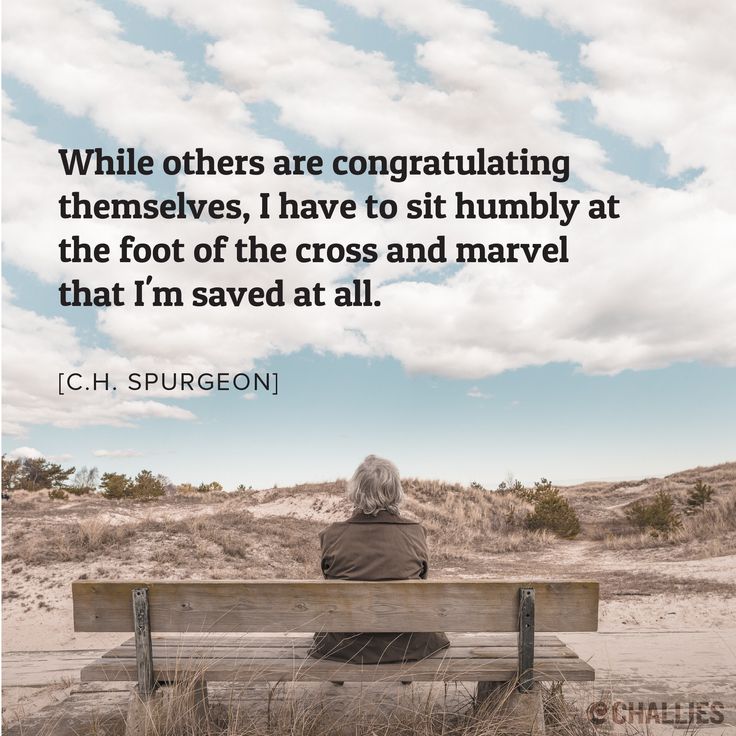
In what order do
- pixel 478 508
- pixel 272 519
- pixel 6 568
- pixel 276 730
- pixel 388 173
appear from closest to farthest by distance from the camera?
pixel 276 730, pixel 388 173, pixel 6 568, pixel 272 519, pixel 478 508

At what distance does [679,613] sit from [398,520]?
23.4 feet

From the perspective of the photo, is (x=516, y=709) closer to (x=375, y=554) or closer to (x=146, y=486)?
(x=375, y=554)

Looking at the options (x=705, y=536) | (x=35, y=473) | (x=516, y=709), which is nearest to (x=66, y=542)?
(x=516, y=709)

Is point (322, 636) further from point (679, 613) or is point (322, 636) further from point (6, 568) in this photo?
point (6, 568)

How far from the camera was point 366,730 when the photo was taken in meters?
3.55

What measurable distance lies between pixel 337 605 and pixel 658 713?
95.4 inches

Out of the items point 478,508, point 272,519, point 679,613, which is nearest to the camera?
point 679,613

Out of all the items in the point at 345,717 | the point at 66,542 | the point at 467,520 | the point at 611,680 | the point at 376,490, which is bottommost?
the point at 467,520

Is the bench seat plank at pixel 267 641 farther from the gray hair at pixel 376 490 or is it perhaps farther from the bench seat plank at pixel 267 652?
the gray hair at pixel 376 490

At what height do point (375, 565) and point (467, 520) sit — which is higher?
point (375, 565)

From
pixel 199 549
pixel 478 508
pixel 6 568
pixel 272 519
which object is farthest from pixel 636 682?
pixel 478 508

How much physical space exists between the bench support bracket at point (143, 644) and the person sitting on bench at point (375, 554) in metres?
0.86

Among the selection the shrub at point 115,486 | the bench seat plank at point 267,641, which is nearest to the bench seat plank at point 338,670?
the bench seat plank at point 267,641

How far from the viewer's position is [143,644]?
3.50m
